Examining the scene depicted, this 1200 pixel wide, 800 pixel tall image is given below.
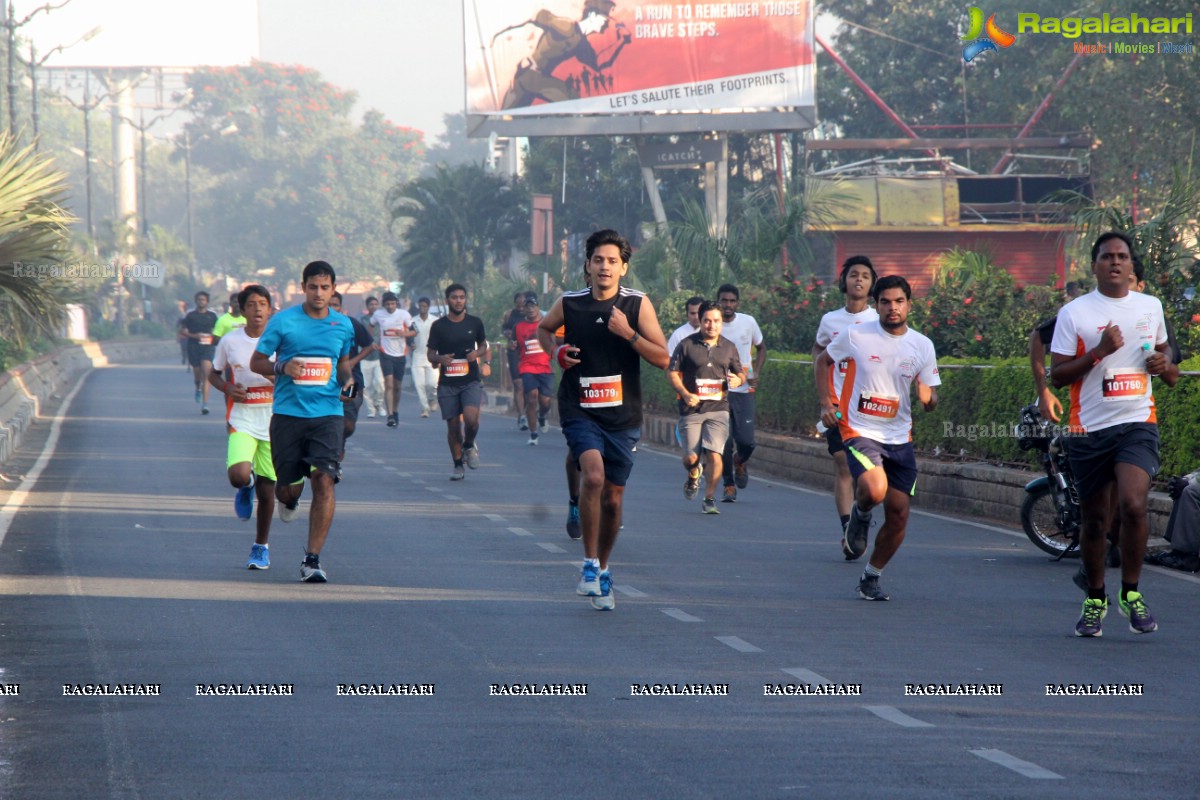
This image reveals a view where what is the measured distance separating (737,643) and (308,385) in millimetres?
3497

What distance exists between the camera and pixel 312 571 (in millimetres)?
10320

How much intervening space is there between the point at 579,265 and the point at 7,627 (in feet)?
97.8

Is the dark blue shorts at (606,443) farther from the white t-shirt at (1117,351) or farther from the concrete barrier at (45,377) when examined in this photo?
the concrete barrier at (45,377)

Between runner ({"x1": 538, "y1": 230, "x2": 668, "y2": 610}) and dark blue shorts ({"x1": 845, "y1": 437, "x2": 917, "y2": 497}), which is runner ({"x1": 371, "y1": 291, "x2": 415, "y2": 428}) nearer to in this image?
dark blue shorts ({"x1": 845, "y1": 437, "x2": 917, "y2": 497})

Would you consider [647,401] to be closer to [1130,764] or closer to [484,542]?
[484,542]

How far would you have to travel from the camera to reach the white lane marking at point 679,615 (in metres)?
9.09

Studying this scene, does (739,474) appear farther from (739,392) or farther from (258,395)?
(258,395)

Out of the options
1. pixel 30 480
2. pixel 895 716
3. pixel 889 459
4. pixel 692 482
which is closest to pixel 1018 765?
pixel 895 716

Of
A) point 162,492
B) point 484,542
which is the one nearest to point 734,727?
point 484,542

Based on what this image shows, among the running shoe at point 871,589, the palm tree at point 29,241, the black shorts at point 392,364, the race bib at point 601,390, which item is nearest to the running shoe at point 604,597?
the race bib at point 601,390

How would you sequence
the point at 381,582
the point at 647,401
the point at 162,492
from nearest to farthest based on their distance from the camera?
the point at 381,582
the point at 162,492
the point at 647,401

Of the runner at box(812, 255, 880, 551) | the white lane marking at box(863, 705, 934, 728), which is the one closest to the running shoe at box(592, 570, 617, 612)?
the white lane marking at box(863, 705, 934, 728)

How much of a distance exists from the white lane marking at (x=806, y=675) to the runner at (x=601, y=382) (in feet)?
6.16

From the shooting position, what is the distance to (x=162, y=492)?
1625 centimetres
